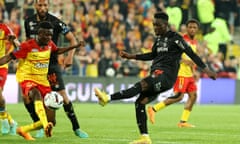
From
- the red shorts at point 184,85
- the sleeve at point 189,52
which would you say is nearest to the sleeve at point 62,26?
the sleeve at point 189,52

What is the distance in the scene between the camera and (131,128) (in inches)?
659

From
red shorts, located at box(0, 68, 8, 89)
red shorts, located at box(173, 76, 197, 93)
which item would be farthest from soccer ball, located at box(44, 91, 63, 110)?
red shorts, located at box(173, 76, 197, 93)

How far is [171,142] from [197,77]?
17.0 meters

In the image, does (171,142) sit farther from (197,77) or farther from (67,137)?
(197,77)

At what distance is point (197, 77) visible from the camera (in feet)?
98.2

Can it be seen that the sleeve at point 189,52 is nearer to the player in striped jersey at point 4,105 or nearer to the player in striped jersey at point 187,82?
the player in striped jersey at point 4,105

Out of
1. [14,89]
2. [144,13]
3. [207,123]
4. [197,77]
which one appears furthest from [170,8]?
[207,123]

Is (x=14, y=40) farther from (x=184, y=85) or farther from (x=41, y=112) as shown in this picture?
(x=184, y=85)

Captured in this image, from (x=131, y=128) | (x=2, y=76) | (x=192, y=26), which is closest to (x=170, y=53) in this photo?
(x=2, y=76)

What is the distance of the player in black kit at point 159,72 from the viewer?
1214cm

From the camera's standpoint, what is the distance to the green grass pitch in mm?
13461

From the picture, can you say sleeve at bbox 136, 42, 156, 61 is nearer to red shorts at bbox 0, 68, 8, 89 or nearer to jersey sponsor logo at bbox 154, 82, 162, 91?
jersey sponsor logo at bbox 154, 82, 162, 91

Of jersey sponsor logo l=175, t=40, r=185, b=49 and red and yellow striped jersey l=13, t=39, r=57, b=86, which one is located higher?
jersey sponsor logo l=175, t=40, r=185, b=49

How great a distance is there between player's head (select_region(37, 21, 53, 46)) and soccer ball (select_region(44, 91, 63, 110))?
90 cm
